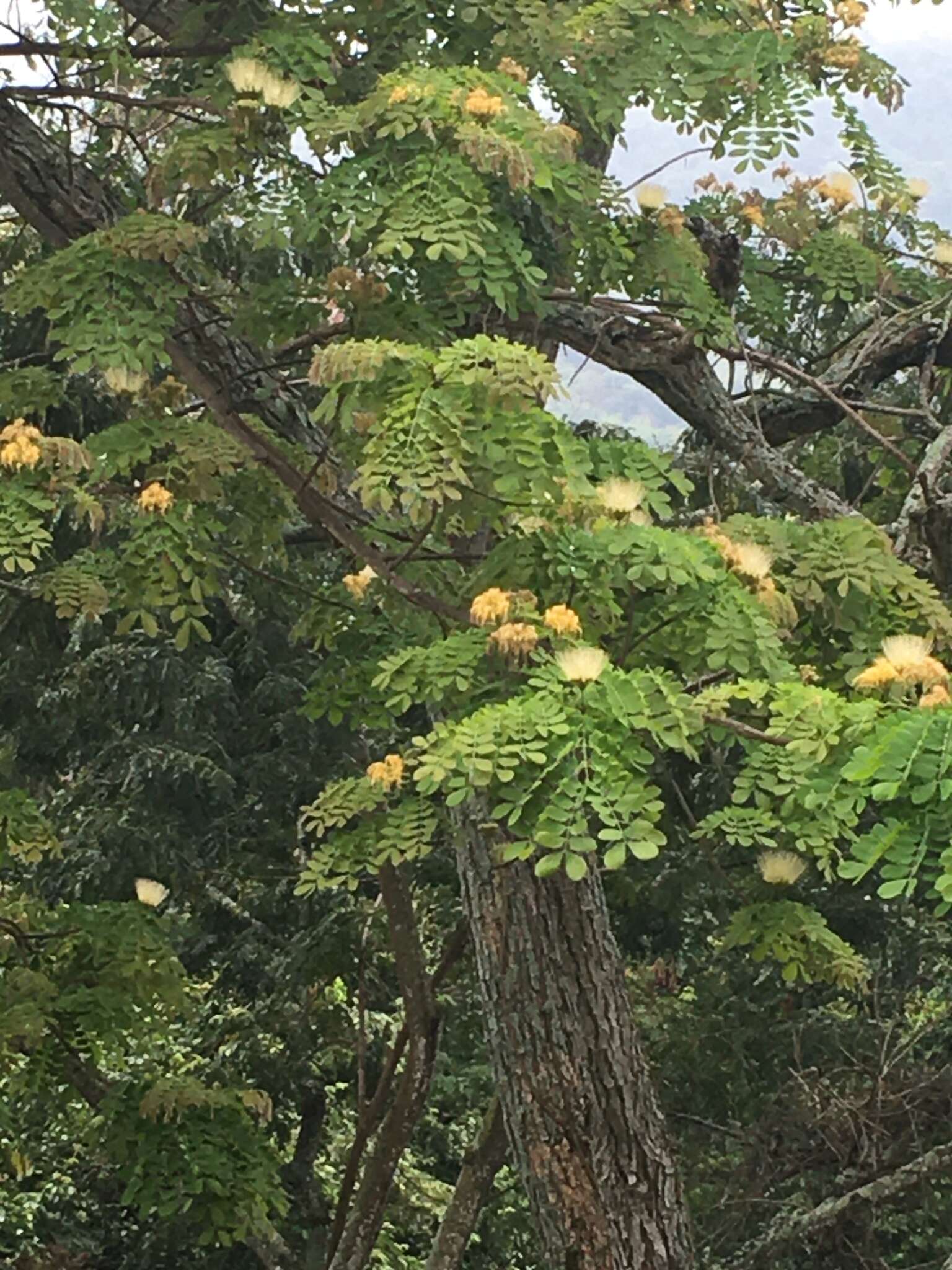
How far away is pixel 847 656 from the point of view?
9.20 feet

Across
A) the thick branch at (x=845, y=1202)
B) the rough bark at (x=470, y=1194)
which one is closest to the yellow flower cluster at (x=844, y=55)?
the thick branch at (x=845, y=1202)

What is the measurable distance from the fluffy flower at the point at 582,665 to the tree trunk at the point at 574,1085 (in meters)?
1.59

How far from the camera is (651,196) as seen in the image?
3766 mm

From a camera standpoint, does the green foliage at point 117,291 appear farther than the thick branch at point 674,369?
No

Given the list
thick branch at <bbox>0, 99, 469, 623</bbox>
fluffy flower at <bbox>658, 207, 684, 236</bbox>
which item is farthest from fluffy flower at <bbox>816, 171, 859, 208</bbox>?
thick branch at <bbox>0, 99, 469, 623</bbox>

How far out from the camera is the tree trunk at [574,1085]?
3.70 metres

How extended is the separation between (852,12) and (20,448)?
2.34 meters

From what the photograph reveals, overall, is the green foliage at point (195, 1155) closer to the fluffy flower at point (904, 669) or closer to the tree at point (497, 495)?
the tree at point (497, 495)

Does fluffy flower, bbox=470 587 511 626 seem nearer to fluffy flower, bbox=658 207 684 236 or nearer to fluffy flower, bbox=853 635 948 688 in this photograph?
fluffy flower, bbox=853 635 948 688

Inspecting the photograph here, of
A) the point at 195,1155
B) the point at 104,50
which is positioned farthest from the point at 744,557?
the point at 195,1155

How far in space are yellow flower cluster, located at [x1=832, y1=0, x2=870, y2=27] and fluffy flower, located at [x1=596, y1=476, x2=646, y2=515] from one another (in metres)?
1.80

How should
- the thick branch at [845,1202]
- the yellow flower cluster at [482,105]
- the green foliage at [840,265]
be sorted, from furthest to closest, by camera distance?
the thick branch at [845,1202] → the green foliage at [840,265] → the yellow flower cluster at [482,105]

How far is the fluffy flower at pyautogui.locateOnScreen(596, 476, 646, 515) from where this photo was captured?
2660 mm

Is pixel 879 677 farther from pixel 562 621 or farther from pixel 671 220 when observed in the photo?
pixel 671 220
